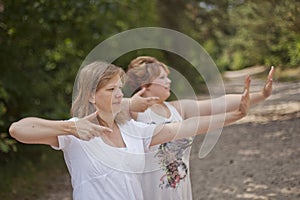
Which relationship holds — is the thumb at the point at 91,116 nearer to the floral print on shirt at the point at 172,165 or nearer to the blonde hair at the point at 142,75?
the floral print on shirt at the point at 172,165

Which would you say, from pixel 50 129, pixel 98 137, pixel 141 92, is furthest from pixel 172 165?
pixel 50 129

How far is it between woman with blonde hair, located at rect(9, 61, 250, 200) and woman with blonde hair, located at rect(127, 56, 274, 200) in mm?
319

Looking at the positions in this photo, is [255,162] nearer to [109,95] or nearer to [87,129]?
[109,95]

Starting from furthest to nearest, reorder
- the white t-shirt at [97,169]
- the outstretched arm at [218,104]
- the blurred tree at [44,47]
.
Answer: the blurred tree at [44,47] → the outstretched arm at [218,104] → the white t-shirt at [97,169]

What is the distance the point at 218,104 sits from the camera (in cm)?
298

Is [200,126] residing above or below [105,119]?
below

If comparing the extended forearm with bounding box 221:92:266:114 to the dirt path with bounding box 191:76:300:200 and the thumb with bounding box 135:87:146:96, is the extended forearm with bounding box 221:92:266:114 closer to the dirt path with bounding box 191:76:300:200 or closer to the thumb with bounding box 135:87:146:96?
the thumb with bounding box 135:87:146:96

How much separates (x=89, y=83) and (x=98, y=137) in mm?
235

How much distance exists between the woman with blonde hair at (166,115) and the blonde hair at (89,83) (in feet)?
1.38

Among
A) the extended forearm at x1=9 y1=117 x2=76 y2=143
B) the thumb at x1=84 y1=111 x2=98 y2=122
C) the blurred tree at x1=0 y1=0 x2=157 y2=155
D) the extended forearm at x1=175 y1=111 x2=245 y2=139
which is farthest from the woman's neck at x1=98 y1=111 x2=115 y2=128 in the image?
the blurred tree at x1=0 y1=0 x2=157 y2=155

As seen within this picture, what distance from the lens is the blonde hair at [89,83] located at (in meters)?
2.34

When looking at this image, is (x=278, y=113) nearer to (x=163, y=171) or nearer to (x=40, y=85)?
(x=40, y=85)

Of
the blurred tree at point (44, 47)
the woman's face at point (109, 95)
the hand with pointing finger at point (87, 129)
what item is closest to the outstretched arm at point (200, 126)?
the woman's face at point (109, 95)

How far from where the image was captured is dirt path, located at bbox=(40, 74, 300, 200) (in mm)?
5711
